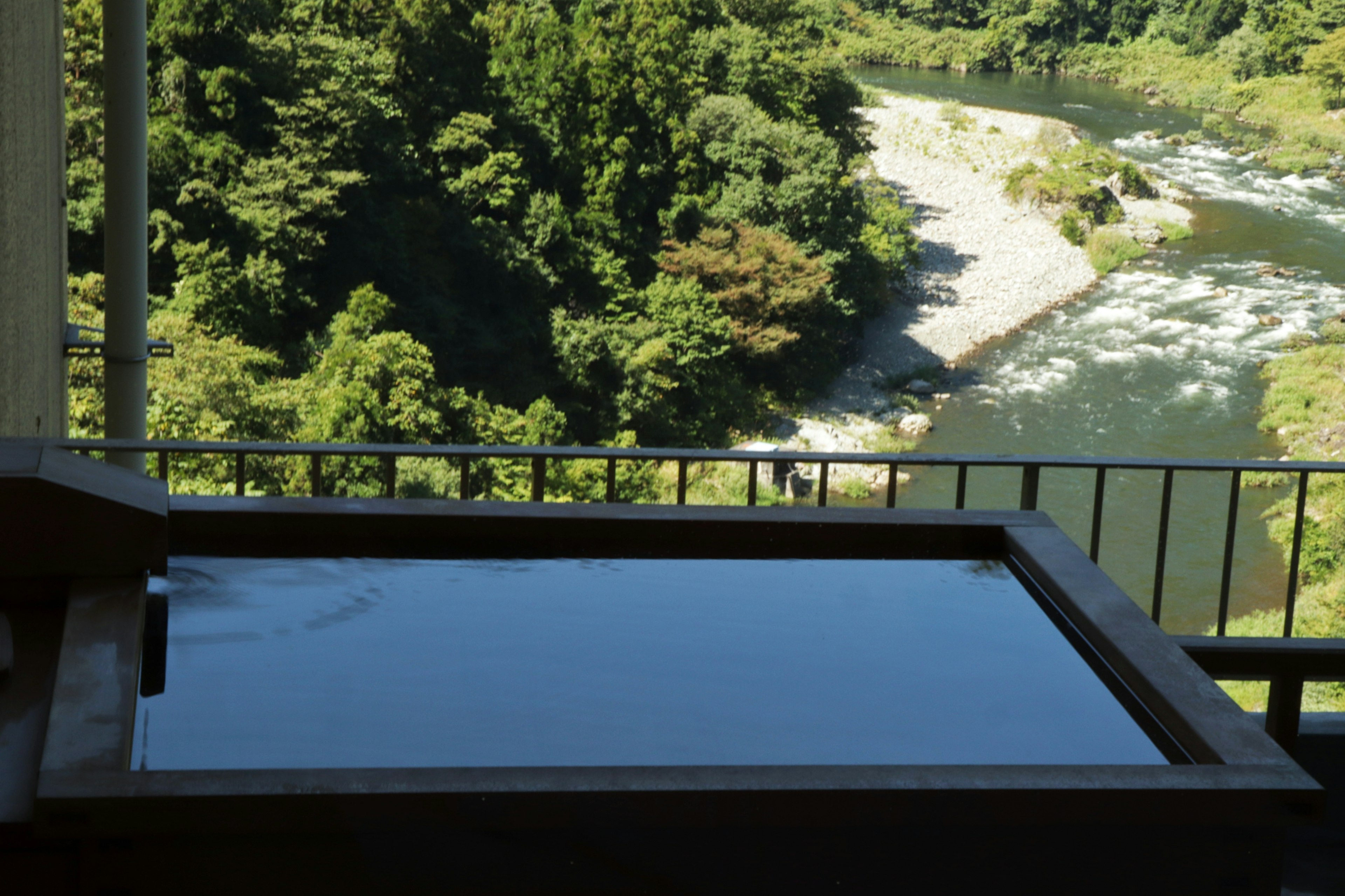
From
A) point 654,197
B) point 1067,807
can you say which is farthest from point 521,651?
point 654,197

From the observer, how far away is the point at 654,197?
22.1 meters

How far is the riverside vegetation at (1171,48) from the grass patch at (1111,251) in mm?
5419

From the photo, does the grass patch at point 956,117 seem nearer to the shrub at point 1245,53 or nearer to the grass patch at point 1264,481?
the shrub at point 1245,53

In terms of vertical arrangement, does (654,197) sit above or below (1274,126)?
below

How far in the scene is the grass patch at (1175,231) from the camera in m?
25.8

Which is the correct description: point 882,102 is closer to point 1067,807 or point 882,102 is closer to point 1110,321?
point 1110,321

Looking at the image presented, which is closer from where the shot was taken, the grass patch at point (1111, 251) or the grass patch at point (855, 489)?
the grass patch at point (855, 489)

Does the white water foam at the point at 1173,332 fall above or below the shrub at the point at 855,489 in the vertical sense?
above

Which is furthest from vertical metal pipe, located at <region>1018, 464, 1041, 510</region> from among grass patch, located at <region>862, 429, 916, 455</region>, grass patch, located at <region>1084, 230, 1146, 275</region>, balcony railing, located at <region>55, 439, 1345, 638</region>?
grass patch, located at <region>1084, 230, 1146, 275</region>

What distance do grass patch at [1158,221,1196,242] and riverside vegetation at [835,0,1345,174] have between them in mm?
4219

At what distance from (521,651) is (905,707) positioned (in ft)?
1.60

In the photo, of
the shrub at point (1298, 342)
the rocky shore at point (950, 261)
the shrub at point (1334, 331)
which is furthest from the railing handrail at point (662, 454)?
the shrub at point (1334, 331)

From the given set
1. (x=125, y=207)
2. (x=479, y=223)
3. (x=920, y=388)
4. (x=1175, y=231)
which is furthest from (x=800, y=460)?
(x=1175, y=231)

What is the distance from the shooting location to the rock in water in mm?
19594
